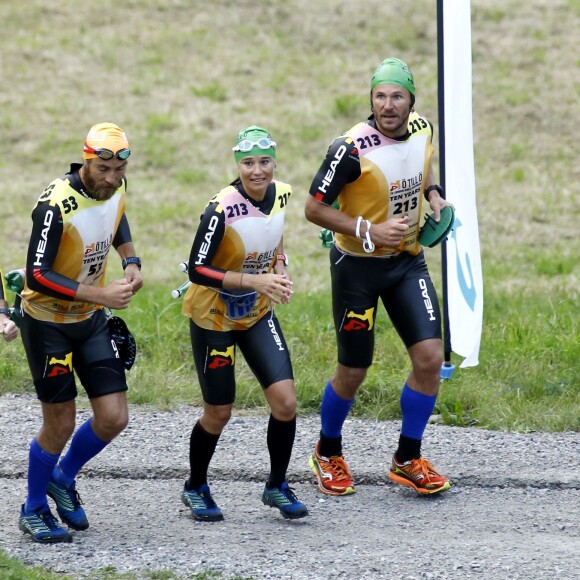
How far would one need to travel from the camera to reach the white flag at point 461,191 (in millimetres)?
8547

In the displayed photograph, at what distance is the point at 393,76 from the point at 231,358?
1835 millimetres

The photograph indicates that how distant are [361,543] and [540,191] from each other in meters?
11.0

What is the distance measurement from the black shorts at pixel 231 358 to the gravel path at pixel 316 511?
77 cm

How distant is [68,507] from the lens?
629 cm

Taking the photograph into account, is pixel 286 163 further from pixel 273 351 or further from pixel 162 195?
pixel 273 351

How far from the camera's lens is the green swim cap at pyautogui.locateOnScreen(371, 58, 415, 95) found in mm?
6613

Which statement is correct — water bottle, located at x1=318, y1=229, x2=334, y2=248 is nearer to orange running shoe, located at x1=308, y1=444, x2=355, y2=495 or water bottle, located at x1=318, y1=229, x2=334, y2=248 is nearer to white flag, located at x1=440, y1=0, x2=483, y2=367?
orange running shoe, located at x1=308, y1=444, x2=355, y2=495

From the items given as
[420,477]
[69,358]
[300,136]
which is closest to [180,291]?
[69,358]

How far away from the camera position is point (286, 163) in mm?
17484

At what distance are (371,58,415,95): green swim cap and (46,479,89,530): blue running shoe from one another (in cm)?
285

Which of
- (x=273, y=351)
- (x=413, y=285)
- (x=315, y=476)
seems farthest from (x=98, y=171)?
(x=315, y=476)

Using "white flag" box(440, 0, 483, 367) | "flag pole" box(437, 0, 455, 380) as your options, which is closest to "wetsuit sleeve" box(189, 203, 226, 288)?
"flag pole" box(437, 0, 455, 380)

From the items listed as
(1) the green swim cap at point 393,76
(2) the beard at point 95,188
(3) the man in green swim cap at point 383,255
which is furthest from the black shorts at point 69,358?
(1) the green swim cap at point 393,76

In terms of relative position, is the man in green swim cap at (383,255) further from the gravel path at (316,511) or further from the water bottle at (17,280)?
the water bottle at (17,280)
